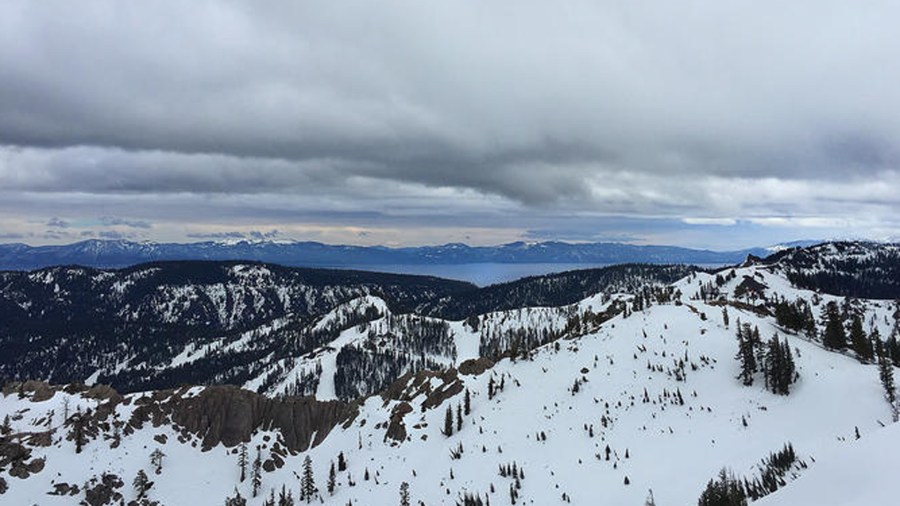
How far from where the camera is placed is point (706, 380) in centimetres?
7825

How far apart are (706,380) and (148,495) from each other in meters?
107

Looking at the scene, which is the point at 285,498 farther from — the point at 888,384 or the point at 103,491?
the point at 888,384

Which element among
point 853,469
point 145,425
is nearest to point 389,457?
point 145,425

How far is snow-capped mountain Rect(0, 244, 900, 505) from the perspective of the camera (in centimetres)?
5969

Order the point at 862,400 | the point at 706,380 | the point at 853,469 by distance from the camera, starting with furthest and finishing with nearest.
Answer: the point at 706,380, the point at 862,400, the point at 853,469

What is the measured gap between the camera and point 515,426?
85250mm

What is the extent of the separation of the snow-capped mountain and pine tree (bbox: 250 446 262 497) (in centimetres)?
68

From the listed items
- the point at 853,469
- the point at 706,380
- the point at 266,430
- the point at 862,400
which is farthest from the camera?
the point at 266,430

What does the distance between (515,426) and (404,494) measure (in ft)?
82.4

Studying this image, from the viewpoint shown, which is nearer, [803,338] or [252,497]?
[252,497]

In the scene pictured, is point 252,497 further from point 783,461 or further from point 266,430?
point 783,461

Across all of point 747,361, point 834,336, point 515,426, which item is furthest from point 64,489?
point 834,336

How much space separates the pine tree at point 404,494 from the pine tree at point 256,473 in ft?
111

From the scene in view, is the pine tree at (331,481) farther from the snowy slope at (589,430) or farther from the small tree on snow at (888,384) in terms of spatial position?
the small tree on snow at (888,384)
